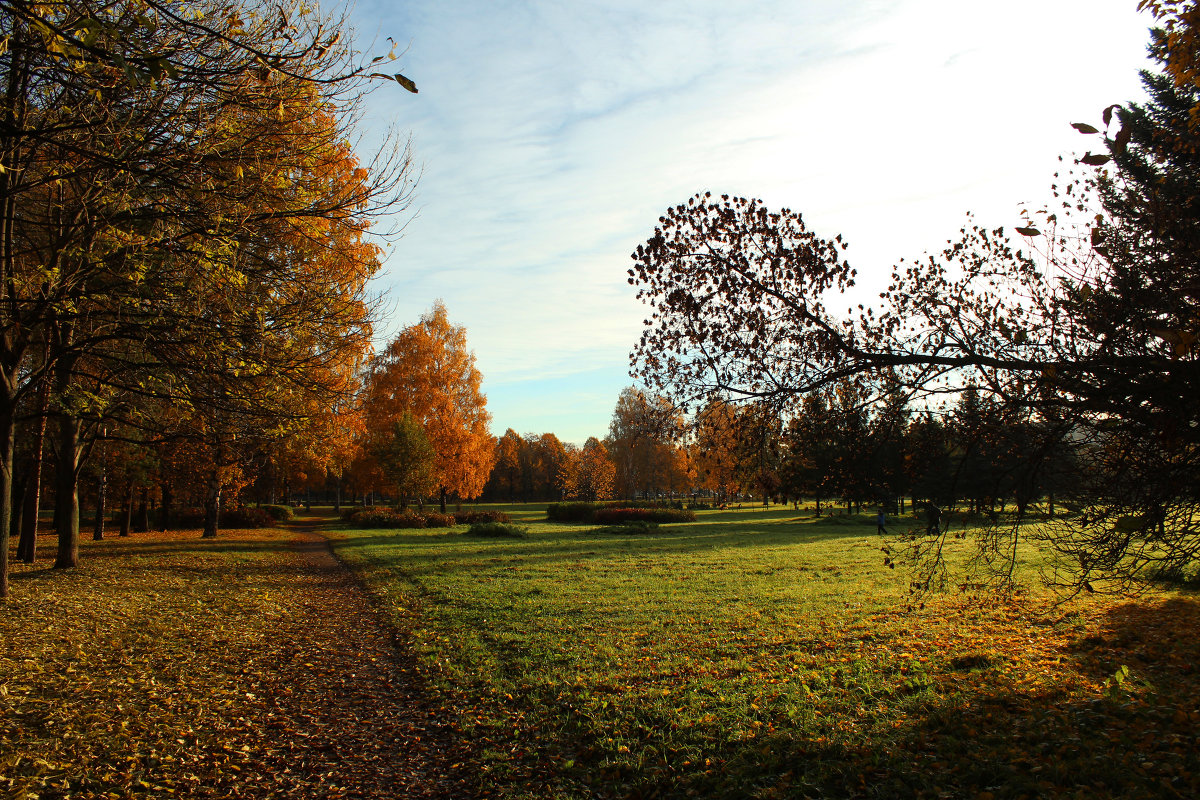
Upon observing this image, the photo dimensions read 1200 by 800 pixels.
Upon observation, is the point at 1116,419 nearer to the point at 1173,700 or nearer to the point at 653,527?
the point at 1173,700

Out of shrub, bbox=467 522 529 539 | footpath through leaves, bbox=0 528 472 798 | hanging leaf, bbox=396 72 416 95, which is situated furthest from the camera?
shrub, bbox=467 522 529 539

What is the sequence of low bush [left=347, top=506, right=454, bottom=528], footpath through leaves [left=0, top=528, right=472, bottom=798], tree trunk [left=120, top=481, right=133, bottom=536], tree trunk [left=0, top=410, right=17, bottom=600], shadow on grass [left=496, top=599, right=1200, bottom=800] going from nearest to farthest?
shadow on grass [left=496, top=599, right=1200, bottom=800]
footpath through leaves [left=0, top=528, right=472, bottom=798]
tree trunk [left=0, top=410, right=17, bottom=600]
tree trunk [left=120, top=481, right=133, bottom=536]
low bush [left=347, top=506, right=454, bottom=528]

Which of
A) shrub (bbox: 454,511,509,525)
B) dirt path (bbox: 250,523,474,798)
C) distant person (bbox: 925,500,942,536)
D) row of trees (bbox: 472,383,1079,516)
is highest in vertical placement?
row of trees (bbox: 472,383,1079,516)

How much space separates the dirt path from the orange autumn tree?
81.0ft

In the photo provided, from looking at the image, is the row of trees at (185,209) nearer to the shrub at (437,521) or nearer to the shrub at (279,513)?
the shrub at (437,521)

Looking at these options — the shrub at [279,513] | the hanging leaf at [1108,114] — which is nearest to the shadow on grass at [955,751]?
the hanging leaf at [1108,114]

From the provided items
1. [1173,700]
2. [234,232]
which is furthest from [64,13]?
[1173,700]

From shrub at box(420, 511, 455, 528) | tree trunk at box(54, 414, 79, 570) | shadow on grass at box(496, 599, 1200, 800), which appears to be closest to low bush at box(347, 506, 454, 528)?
shrub at box(420, 511, 455, 528)

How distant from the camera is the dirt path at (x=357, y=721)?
181 inches

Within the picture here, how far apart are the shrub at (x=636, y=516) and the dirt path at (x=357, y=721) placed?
23.6 metres

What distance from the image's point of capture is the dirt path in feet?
15.1

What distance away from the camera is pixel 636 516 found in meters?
33.3

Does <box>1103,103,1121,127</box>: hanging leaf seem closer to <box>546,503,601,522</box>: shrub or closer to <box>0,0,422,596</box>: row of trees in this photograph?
<box>0,0,422,596</box>: row of trees

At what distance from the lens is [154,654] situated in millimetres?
7598
